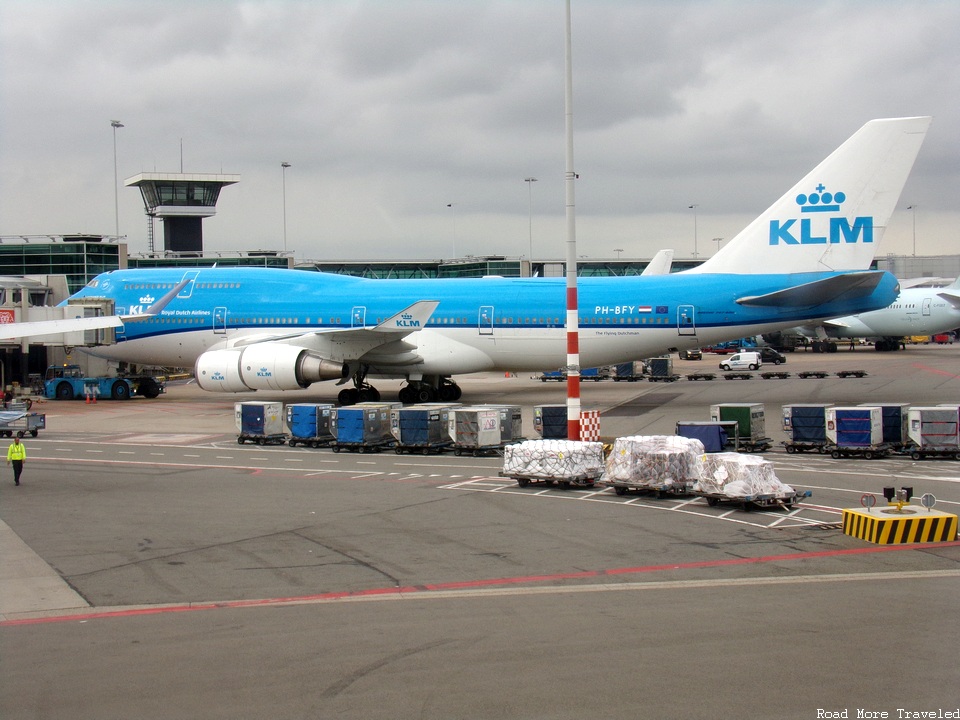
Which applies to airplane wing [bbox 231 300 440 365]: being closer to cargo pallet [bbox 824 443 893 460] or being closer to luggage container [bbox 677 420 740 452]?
luggage container [bbox 677 420 740 452]

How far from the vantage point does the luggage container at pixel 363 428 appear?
25.8 meters

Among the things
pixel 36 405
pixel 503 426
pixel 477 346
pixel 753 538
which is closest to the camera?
pixel 753 538

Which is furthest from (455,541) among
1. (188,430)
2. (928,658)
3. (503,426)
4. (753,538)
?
(188,430)

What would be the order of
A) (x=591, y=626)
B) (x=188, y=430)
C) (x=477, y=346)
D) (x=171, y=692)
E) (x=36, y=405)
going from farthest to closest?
1. (x=36, y=405)
2. (x=477, y=346)
3. (x=188, y=430)
4. (x=591, y=626)
5. (x=171, y=692)

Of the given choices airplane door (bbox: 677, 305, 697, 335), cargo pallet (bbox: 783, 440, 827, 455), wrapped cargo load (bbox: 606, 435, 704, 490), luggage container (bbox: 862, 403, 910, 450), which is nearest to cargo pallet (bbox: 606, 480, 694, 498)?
wrapped cargo load (bbox: 606, 435, 704, 490)

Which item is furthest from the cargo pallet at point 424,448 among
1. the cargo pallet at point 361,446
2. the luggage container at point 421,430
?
the cargo pallet at point 361,446

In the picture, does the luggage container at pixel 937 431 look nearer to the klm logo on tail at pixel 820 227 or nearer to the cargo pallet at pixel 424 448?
the klm logo on tail at pixel 820 227

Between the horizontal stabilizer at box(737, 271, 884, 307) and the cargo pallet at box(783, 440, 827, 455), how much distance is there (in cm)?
766

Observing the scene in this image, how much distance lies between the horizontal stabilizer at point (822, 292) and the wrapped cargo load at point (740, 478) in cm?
1483

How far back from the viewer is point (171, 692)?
26.7 ft

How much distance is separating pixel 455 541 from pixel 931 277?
28911 millimetres

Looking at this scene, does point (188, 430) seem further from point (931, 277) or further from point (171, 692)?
point (931, 277)

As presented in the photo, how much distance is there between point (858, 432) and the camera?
23375mm

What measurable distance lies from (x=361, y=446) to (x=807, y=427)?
12.2 m
